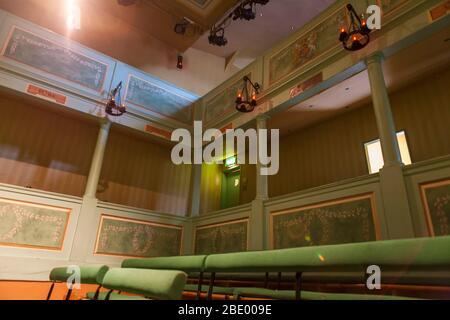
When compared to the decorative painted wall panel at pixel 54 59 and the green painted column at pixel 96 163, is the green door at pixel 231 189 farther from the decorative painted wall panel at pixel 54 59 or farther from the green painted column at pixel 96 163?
the decorative painted wall panel at pixel 54 59

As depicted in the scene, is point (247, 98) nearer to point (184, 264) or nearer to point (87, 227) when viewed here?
point (87, 227)

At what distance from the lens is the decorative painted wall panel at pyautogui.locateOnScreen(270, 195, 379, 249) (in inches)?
144

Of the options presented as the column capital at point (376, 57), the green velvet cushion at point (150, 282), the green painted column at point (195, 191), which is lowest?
the green velvet cushion at point (150, 282)

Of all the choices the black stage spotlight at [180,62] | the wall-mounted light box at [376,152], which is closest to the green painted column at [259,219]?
the wall-mounted light box at [376,152]

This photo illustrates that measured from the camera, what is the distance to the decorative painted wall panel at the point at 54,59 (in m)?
5.91

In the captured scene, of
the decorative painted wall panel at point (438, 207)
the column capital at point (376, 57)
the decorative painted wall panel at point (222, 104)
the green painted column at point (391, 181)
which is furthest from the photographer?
the decorative painted wall panel at point (222, 104)

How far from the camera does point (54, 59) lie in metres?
6.29

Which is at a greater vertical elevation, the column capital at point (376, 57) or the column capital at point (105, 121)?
the column capital at point (105, 121)

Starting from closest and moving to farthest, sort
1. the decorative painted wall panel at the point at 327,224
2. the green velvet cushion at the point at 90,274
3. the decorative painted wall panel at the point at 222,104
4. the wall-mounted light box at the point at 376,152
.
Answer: the green velvet cushion at the point at 90,274, the decorative painted wall panel at the point at 327,224, the wall-mounted light box at the point at 376,152, the decorative painted wall panel at the point at 222,104

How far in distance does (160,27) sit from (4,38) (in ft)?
12.5

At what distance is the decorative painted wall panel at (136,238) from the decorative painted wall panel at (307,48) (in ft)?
12.6
